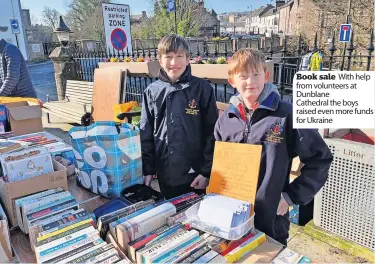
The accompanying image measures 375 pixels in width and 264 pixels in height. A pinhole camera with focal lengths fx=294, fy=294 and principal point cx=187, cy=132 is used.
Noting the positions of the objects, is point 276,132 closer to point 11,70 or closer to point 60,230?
point 60,230

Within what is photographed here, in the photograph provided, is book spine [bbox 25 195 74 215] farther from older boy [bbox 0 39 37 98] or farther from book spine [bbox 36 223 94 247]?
older boy [bbox 0 39 37 98]

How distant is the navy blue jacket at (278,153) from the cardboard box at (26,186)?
1.03m

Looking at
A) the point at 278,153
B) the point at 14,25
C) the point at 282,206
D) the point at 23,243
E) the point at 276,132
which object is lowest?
the point at 23,243

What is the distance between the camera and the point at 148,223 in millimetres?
1211

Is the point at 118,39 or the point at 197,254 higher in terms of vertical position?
the point at 118,39

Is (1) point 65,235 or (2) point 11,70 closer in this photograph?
(1) point 65,235

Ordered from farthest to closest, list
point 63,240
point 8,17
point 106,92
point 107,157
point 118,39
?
1. point 8,17
2. point 118,39
3. point 106,92
4. point 107,157
5. point 63,240

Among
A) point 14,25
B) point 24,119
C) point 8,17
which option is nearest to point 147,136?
point 24,119

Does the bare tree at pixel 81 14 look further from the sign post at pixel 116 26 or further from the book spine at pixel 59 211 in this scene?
the book spine at pixel 59 211

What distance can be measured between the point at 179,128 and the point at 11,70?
115 inches

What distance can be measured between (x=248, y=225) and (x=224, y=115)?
634mm

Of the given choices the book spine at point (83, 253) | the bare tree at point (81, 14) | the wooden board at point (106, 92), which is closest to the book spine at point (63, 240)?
the book spine at point (83, 253)

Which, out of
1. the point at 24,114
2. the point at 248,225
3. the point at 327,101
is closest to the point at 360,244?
the point at 327,101

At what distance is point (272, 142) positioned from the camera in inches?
56.1
